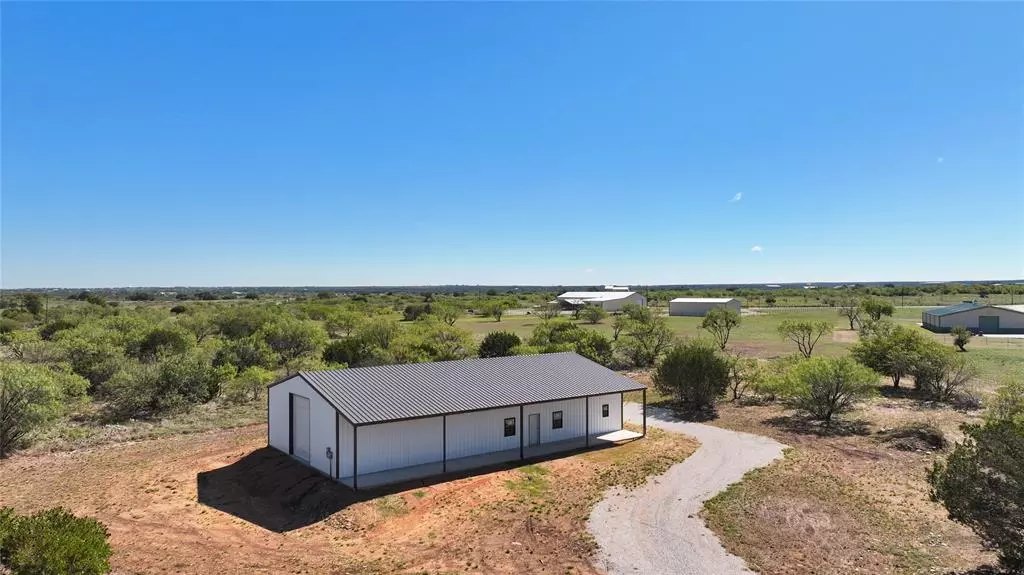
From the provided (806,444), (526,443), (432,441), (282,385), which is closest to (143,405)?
(282,385)

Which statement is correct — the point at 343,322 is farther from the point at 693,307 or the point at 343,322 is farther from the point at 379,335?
the point at 693,307

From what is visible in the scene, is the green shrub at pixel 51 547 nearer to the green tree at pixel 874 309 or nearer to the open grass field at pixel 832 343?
the open grass field at pixel 832 343

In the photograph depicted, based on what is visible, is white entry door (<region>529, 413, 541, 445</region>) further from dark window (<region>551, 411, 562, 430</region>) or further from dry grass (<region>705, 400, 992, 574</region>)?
dry grass (<region>705, 400, 992, 574</region>)

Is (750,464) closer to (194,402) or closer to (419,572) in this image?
(419,572)

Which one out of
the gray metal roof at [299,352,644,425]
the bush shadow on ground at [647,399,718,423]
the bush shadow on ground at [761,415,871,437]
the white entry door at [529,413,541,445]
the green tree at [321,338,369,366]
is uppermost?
the gray metal roof at [299,352,644,425]

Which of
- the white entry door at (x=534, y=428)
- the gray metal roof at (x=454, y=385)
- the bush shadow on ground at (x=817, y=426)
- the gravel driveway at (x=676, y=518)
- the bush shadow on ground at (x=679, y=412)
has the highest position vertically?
the gray metal roof at (x=454, y=385)

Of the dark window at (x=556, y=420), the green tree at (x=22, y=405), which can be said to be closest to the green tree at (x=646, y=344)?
the dark window at (x=556, y=420)

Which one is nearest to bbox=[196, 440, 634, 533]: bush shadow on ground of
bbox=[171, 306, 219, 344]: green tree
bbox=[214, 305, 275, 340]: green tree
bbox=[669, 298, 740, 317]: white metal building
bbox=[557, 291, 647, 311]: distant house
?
bbox=[214, 305, 275, 340]: green tree
